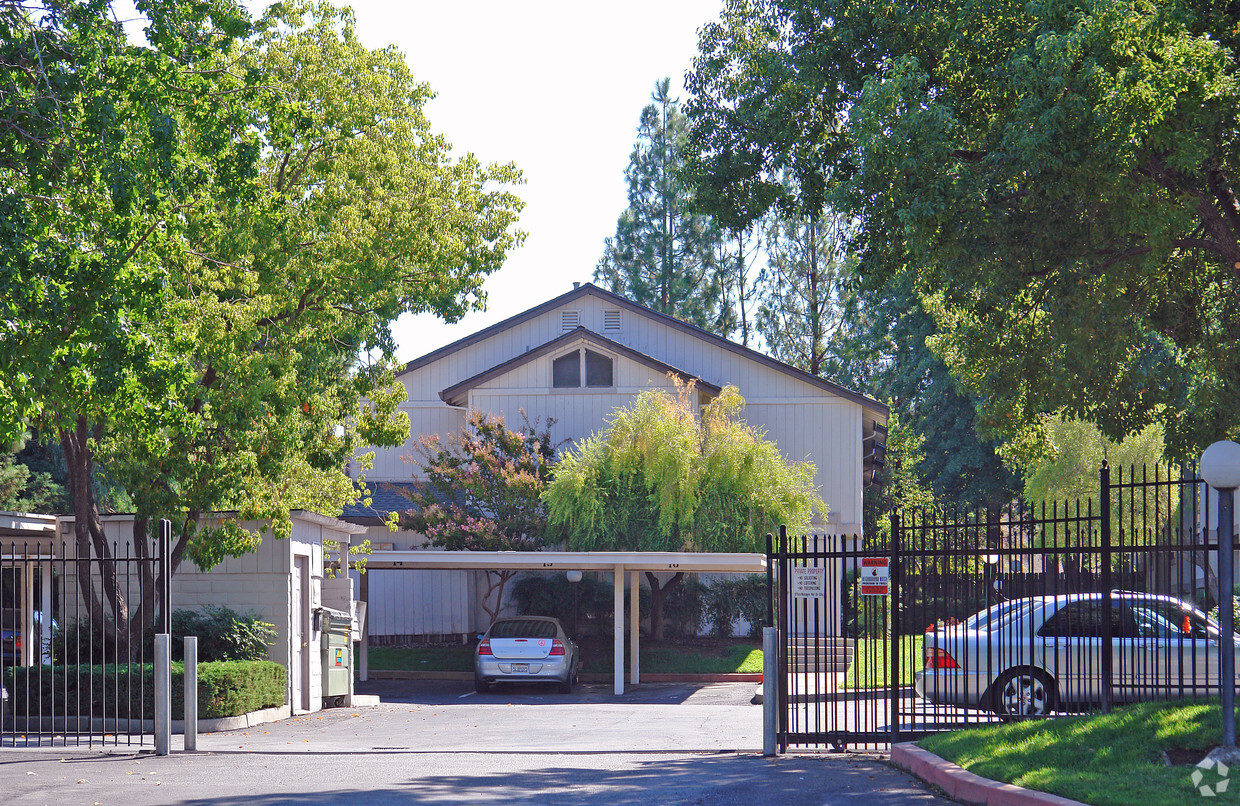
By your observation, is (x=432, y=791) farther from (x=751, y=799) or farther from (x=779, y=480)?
(x=779, y=480)

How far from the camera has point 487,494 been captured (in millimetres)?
28500

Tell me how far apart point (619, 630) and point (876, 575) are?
12.0 metres

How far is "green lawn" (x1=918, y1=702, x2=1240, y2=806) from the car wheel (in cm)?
150

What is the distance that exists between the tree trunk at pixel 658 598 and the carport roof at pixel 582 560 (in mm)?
5288

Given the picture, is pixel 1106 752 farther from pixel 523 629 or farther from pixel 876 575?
pixel 523 629

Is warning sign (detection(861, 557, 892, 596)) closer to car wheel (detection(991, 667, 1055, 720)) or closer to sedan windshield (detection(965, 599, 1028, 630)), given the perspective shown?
sedan windshield (detection(965, 599, 1028, 630))

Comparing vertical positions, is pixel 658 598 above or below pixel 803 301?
below

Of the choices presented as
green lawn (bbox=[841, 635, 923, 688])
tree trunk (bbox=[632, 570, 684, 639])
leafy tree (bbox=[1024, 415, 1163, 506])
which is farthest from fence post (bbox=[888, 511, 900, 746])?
leafy tree (bbox=[1024, 415, 1163, 506])

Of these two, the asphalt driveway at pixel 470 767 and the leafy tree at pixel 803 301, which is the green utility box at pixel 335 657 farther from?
the leafy tree at pixel 803 301

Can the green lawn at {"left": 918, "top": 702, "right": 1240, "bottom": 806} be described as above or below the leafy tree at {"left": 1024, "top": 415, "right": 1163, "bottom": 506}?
below

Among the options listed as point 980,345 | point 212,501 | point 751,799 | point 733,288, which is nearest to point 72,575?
point 212,501

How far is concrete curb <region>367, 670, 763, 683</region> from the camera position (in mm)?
26391

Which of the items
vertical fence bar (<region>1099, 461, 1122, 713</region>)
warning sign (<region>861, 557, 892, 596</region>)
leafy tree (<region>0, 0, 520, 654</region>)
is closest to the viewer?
leafy tree (<region>0, 0, 520, 654</region>)

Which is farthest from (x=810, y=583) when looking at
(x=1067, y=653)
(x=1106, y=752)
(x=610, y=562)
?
(x=610, y=562)
